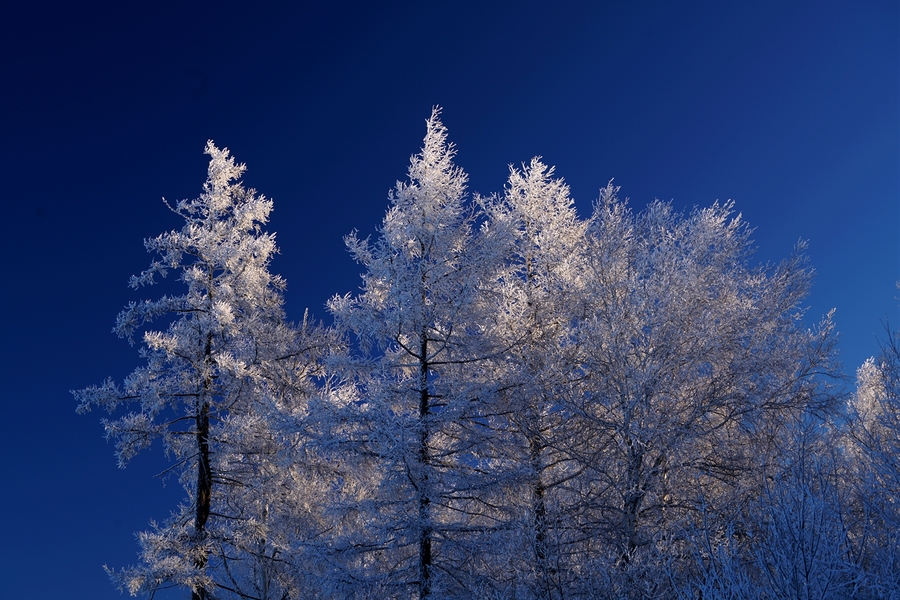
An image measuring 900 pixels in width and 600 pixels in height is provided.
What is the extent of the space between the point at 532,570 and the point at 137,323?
9975 millimetres

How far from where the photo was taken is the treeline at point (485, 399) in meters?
10.8

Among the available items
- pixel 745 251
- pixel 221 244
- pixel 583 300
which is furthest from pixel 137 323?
pixel 745 251

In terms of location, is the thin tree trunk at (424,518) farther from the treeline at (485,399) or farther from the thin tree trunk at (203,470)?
the thin tree trunk at (203,470)

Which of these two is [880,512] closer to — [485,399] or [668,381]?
[668,381]

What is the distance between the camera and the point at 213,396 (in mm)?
13875

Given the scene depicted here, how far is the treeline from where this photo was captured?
10766mm

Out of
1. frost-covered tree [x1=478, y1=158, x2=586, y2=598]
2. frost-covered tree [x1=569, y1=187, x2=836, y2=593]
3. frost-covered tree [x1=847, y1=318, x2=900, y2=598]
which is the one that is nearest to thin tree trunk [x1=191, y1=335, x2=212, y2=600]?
frost-covered tree [x1=478, y1=158, x2=586, y2=598]

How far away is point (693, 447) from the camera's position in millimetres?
11984

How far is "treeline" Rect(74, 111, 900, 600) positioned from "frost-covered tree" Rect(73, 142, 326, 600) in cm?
5

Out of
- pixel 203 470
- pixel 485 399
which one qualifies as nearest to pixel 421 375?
pixel 485 399

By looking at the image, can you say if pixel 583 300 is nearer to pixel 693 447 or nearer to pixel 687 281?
pixel 687 281

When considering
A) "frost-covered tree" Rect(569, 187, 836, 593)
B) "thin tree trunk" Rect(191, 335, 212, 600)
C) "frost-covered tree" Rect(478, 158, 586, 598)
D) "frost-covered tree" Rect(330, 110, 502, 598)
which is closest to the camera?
"frost-covered tree" Rect(569, 187, 836, 593)

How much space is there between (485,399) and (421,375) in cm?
144

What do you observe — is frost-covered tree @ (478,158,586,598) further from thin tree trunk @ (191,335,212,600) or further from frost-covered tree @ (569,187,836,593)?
thin tree trunk @ (191,335,212,600)
